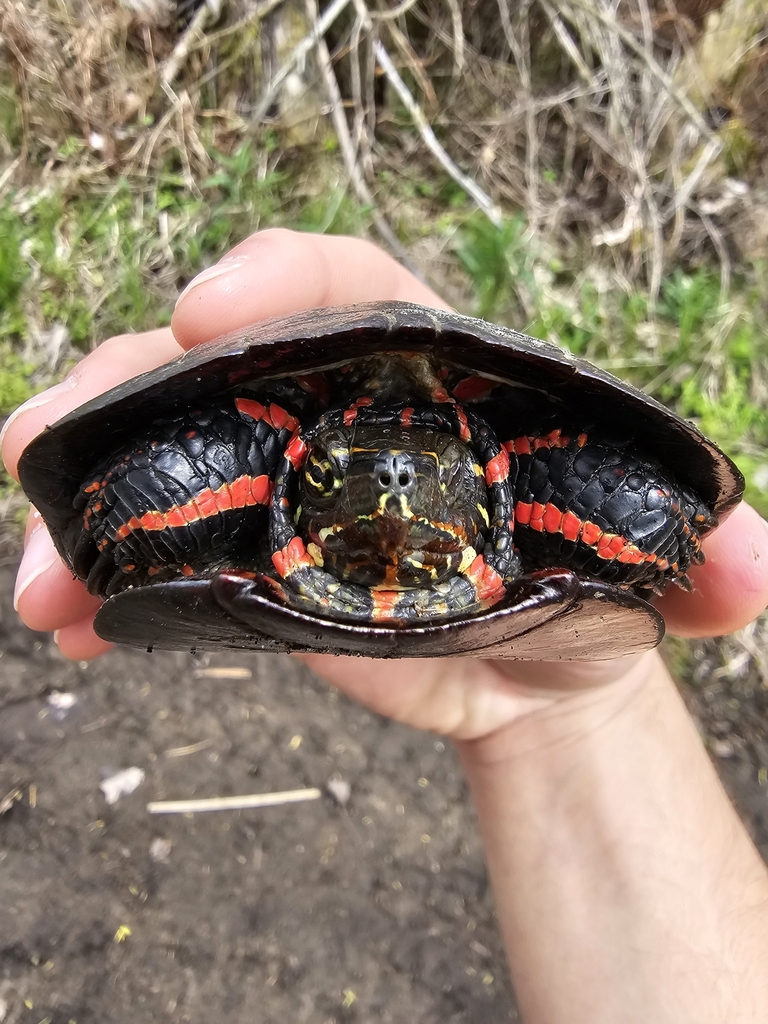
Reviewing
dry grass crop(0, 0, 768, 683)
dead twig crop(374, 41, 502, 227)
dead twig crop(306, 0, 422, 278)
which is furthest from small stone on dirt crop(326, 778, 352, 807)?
dead twig crop(374, 41, 502, 227)

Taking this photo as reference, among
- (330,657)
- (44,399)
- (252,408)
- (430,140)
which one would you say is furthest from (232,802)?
(430,140)

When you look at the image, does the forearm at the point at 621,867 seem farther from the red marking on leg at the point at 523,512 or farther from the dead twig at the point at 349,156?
the dead twig at the point at 349,156

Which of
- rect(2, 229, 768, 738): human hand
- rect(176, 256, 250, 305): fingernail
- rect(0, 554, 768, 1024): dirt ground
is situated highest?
rect(176, 256, 250, 305): fingernail

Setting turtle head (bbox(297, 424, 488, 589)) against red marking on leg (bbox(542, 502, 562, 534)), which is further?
red marking on leg (bbox(542, 502, 562, 534))

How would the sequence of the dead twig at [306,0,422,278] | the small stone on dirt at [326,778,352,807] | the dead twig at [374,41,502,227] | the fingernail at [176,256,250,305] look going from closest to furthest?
the fingernail at [176,256,250,305] < the small stone on dirt at [326,778,352,807] < the dead twig at [306,0,422,278] < the dead twig at [374,41,502,227]

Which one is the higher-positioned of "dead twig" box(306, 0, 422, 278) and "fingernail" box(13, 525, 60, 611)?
"dead twig" box(306, 0, 422, 278)

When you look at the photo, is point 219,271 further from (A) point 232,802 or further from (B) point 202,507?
(A) point 232,802

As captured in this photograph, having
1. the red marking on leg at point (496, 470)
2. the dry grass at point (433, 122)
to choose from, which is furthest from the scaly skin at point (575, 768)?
the dry grass at point (433, 122)

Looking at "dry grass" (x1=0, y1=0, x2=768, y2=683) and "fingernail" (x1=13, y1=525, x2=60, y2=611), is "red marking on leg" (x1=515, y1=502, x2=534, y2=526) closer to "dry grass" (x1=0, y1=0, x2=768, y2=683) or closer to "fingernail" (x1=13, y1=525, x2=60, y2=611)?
"fingernail" (x1=13, y1=525, x2=60, y2=611)
